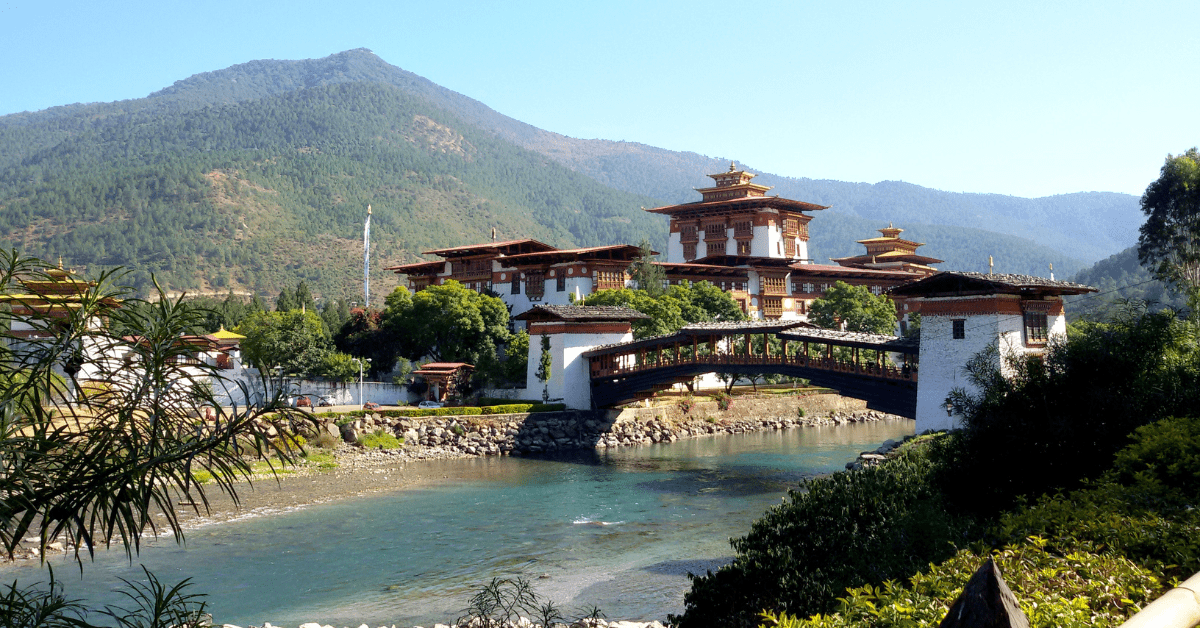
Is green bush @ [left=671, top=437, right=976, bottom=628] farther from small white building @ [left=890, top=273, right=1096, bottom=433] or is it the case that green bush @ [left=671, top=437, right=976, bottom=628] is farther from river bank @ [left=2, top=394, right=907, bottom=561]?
river bank @ [left=2, top=394, right=907, bottom=561]

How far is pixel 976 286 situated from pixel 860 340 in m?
7.43

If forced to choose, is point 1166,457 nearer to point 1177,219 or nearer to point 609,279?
point 1177,219

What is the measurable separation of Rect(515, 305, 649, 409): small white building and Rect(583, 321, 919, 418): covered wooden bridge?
68 cm

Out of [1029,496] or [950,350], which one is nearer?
[1029,496]

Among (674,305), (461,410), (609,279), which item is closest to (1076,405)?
(461,410)

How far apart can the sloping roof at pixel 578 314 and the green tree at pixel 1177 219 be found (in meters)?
24.9

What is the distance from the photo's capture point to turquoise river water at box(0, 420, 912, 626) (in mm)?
18381

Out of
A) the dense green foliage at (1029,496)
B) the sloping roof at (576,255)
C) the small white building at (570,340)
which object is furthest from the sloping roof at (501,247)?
the dense green foliage at (1029,496)

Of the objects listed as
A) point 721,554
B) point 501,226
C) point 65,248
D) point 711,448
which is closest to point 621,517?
point 721,554

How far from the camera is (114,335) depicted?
18.7 feet

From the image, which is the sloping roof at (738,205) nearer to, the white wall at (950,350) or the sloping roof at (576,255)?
the sloping roof at (576,255)

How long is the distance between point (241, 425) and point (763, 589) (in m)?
8.12

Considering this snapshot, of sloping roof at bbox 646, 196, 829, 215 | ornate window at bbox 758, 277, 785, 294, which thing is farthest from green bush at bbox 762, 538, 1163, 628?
sloping roof at bbox 646, 196, 829, 215

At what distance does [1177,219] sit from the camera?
4134 centimetres
